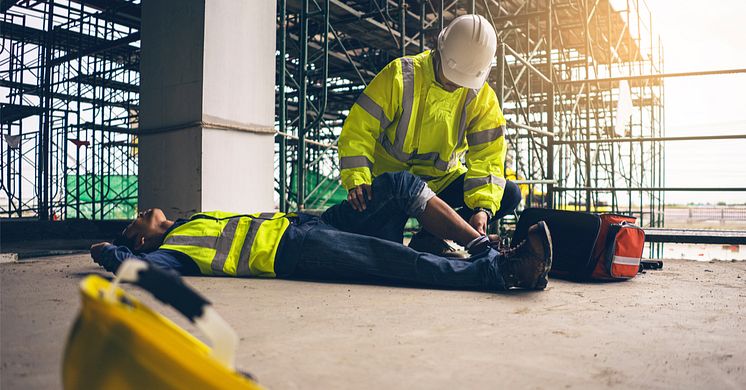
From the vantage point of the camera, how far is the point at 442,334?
1.89 m

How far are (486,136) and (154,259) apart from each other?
2.24m

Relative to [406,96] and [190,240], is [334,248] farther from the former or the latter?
[406,96]

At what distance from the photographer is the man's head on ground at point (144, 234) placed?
10.7 feet

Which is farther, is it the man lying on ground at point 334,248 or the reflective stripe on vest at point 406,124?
the reflective stripe on vest at point 406,124

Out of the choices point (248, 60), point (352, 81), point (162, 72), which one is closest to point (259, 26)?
point (248, 60)

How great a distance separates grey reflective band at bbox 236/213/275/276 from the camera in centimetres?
305

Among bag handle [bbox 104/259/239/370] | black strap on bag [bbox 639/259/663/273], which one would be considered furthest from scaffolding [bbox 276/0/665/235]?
bag handle [bbox 104/259/239/370]

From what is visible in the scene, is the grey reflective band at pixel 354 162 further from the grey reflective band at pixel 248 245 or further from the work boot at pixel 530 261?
the work boot at pixel 530 261

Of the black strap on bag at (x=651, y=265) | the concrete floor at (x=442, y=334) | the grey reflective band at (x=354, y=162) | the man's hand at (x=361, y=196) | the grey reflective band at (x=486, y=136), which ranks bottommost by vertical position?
the black strap on bag at (x=651, y=265)

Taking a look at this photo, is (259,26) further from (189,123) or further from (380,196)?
(380,196)

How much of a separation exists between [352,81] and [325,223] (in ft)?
46.5

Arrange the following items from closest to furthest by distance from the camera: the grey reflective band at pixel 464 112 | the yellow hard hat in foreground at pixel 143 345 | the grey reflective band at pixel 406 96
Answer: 1. the yellow hard hat in foreground at pixel 143 345
2. the grey reflective band at pixel 406 96
3. the grey reflective band at pixel 464 112

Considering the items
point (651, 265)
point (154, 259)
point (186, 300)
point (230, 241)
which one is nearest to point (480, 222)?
point (230, 241)

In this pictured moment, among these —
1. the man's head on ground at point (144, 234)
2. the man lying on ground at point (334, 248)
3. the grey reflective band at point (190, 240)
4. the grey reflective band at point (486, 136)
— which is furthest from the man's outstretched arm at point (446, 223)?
the man's head on ground at point (144, 234)
